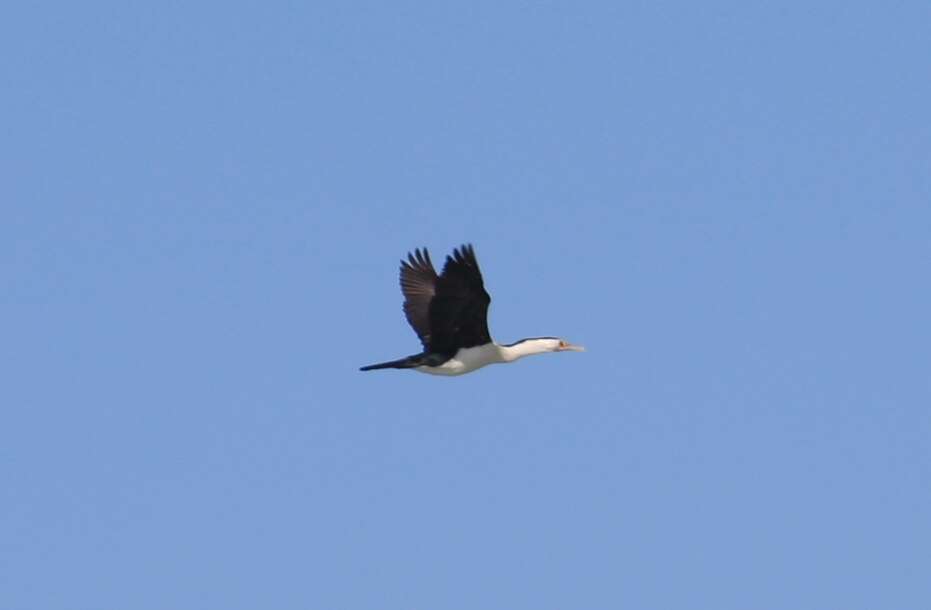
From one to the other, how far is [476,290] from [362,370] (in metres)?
3.79

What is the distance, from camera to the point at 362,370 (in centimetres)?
4822

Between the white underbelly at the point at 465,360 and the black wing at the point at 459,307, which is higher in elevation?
the black wing at the point at 459,307

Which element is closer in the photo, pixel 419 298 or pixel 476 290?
pixel 476 290

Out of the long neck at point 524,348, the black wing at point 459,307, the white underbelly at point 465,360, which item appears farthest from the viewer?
the long neck at point 524,348

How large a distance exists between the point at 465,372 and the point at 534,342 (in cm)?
210

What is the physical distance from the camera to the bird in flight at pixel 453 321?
45781 mm

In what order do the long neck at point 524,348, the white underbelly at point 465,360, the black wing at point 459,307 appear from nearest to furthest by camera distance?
1. the black wing at point 459,307
2. the white underbelly at point 465,360
3. the long neck at point 524,348

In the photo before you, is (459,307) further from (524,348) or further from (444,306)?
(524,348)

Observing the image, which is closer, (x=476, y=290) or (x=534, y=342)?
(x=476, y=290)

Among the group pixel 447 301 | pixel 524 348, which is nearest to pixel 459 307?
pixel 447 301

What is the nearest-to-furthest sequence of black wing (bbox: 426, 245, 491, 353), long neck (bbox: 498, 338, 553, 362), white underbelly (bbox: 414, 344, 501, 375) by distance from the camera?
black wing (bbox: 426, 245, 491, 353) < white underbelly (bbox: 414, 344, 501, 375) < long neck (bbox: 498, 338, 553, 362)

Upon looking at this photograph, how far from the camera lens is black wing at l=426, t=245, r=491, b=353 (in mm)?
45062

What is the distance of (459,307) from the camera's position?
46781mm

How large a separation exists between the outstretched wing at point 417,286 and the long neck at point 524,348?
203 cm
